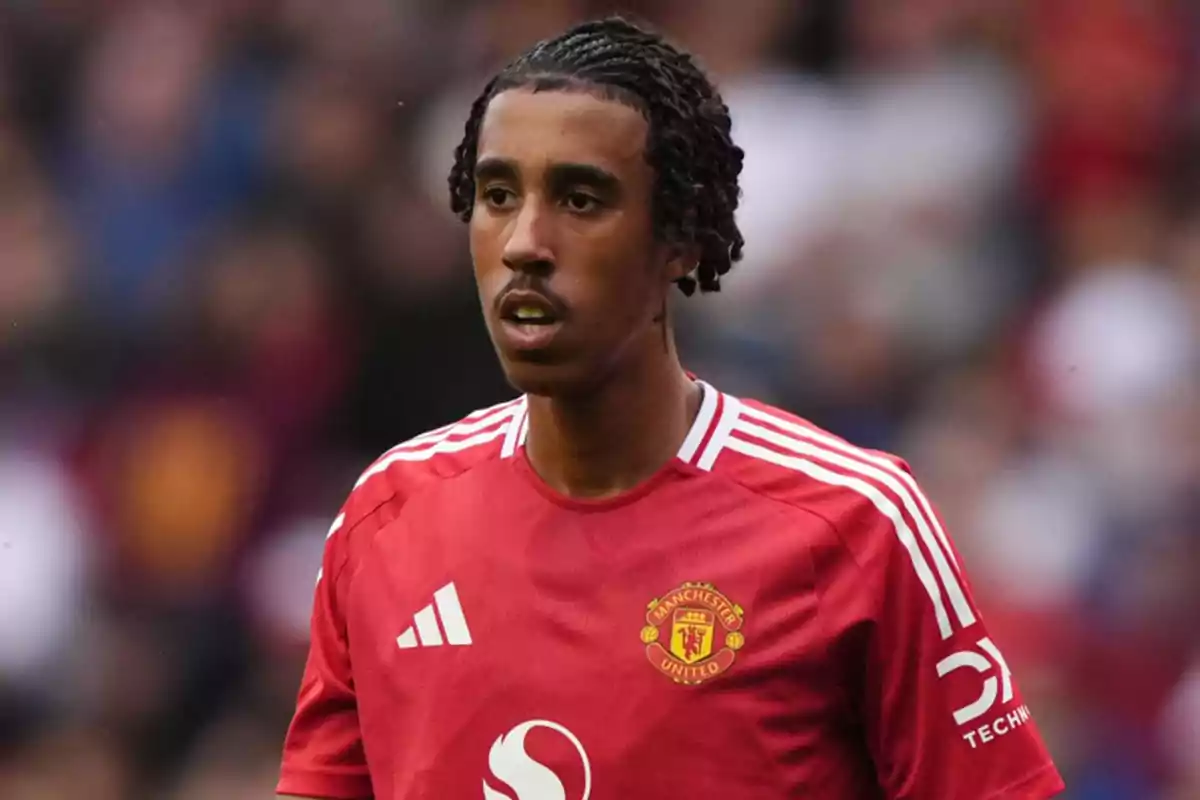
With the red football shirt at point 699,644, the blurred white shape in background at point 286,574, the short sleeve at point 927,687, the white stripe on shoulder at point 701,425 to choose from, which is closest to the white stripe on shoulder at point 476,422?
the red football shirt at point 699,644

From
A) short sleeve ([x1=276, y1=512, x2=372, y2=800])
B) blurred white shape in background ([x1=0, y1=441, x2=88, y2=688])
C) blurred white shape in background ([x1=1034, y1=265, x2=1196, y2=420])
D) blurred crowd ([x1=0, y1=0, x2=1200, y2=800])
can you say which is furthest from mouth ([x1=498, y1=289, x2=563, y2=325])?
blurred white shape in background ([x1=0, y1=441, x2=88, y2=688])

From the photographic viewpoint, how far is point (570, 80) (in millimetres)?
2885

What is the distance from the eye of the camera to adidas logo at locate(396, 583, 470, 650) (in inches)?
118

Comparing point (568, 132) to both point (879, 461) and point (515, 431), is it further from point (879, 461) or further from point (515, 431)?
point (879, 461)

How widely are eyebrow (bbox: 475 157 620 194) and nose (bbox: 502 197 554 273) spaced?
43 mm

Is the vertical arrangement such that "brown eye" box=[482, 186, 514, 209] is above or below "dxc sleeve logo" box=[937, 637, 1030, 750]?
above

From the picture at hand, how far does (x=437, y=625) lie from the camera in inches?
119

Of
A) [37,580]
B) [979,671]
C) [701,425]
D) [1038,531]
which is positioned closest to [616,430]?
[701,425]

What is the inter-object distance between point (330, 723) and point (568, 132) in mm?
1016

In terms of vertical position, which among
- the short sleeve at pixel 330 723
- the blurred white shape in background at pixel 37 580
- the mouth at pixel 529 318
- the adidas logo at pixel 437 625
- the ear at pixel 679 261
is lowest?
the blurred white shape in background at pixel 37 580

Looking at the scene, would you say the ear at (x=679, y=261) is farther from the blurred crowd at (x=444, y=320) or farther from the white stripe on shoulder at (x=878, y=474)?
the blurred crowd at (x=444, y=320)

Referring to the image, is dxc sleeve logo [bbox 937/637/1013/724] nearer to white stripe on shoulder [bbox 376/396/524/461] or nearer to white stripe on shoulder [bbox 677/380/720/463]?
white stripe on shoulder [bbox 677/380/720/463]

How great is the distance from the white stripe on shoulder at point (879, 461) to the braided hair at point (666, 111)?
0.76 ft

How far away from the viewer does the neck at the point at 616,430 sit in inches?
118
